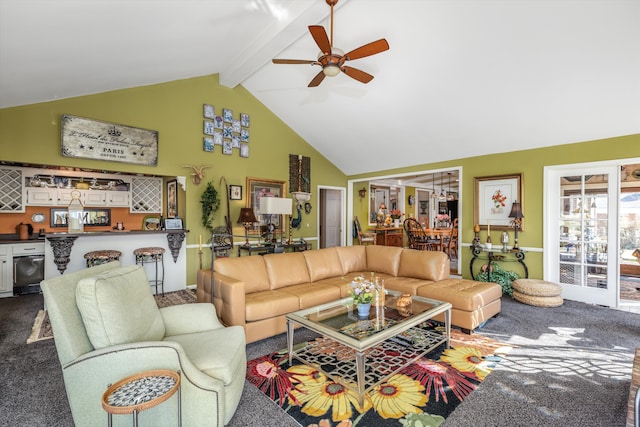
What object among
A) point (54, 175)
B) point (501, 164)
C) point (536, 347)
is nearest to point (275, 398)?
point (536, 347)

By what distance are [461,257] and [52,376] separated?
597 centimetres

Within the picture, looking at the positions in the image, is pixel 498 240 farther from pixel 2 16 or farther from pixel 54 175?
pixel 54 175

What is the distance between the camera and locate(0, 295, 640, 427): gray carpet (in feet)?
6.47

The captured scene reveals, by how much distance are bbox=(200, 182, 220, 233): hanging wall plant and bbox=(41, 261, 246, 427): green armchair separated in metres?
3.75

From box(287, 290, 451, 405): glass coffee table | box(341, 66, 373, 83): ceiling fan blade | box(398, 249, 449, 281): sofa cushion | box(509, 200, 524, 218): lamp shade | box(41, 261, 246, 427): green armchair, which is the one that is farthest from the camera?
box(509, 200, 524, 218): lamp shade

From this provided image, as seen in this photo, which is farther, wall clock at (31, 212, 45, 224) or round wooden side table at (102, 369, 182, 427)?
wall clock at (31, 212, 45, 224)

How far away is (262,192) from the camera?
6574mm

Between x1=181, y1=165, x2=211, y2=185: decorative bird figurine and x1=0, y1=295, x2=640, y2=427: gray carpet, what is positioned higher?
x1=181, y1=165, x2=211, y2=185: decorative bird figurine

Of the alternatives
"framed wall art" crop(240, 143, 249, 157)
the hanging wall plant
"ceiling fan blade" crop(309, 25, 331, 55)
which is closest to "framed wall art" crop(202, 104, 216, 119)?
"framed wall art" crop(240, 143, 249, 157)

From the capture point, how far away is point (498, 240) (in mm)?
5387

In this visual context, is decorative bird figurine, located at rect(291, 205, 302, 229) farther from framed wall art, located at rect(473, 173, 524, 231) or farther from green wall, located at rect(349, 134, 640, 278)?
framed wall art, located at rect(473, 173, 524, 231)

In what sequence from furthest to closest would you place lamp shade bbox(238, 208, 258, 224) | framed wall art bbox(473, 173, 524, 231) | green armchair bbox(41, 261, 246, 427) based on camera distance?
1. lamp shade bbox(238, 208, 258, 224)
2. framed wall art bbox(473, 173, 524, 231)
3. green armchair bbox(41, 261, 246, 427)

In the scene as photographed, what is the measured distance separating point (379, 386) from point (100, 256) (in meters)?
4.19

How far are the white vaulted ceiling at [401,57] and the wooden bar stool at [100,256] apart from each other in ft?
7.30
